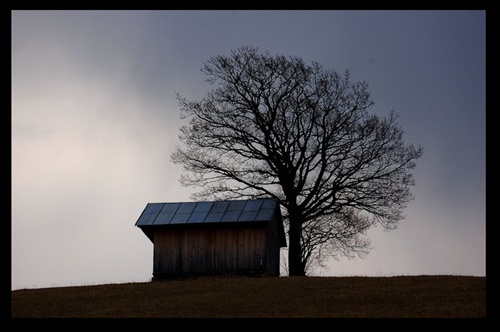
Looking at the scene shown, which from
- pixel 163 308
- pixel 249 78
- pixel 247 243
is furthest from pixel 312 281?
pixel 249 78

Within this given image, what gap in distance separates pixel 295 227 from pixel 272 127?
5577 mm

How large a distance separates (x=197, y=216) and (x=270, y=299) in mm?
13375

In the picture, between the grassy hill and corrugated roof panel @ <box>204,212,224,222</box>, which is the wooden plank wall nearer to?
corrugated roof panel @ <box>204,212,224,222</box>

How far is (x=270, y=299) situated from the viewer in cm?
2852

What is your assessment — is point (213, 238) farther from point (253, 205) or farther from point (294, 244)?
point (294, 244)

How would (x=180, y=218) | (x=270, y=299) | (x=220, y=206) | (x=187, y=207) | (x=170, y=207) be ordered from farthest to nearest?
(x=170, y=207) → (x=187, y=207) → (x=220, y=206) → (x=180, y=218) → (x=270, y=299)

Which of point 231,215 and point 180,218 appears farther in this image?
point 180,218

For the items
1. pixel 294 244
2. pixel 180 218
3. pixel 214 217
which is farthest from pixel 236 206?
pixel 294 244

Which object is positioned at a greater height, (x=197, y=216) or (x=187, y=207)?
(x=187, y=207)

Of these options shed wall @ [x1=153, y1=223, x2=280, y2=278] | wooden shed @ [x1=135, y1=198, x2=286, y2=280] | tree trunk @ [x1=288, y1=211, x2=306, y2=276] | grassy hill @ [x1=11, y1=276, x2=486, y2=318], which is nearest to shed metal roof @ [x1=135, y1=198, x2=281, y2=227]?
wooden shed @ [x1=135, y1=198, x2=286, y2=280]

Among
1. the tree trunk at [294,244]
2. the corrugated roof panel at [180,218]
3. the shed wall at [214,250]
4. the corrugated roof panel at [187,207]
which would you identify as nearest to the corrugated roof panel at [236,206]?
the shed wall at [214,250]

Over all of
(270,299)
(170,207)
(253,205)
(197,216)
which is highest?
(253,205)

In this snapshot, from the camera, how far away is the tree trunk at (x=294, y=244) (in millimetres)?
44781
